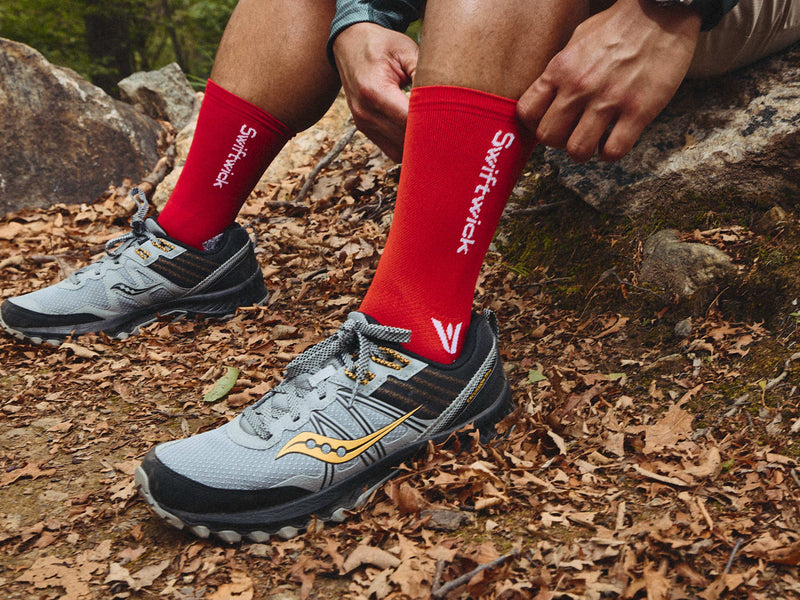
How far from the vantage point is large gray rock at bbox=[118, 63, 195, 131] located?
5.82 meters

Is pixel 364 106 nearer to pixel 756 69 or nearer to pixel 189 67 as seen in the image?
pixel 756 69

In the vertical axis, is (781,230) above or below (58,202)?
above

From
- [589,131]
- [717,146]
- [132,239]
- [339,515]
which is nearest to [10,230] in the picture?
[132,239]

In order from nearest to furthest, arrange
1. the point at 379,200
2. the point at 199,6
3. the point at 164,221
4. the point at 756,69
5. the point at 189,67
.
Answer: the point at 756,69
the point at 164,221
the point at 379,200
the point at 199,6
the point at 189,67

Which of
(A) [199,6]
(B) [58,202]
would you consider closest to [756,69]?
(B) [58,202]

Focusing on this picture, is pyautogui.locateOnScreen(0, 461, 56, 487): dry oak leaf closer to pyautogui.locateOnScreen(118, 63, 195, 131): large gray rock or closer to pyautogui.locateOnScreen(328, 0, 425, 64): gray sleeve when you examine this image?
pyautogui.locateOnScreen(328, 0, 425, 64): gray sleeve

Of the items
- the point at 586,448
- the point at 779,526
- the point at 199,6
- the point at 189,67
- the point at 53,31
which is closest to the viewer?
the point at 779,526

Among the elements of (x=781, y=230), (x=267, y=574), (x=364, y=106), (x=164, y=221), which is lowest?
(x=267, y=574)

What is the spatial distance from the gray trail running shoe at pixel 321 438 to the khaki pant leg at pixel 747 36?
1.20 meters

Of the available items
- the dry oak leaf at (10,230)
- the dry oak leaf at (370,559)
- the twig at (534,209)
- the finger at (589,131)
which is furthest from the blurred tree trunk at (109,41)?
the dry oak leaf at (370,559)

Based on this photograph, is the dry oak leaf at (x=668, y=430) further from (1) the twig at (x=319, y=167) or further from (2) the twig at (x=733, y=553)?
(1) the twig at (x=319, y=167)

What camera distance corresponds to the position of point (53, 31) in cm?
884

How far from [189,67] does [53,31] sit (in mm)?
3218

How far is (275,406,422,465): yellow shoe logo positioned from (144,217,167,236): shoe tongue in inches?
58.8
